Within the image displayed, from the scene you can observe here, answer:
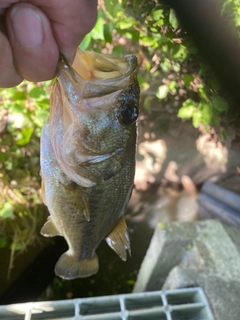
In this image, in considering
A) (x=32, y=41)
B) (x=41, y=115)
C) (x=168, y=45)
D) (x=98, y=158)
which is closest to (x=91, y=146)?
(x=98, y=158)

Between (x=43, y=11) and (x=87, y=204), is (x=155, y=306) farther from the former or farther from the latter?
(x=43, y=11)

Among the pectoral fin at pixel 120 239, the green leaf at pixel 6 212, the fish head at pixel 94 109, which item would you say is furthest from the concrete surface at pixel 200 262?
the fish head at pixel 94 109

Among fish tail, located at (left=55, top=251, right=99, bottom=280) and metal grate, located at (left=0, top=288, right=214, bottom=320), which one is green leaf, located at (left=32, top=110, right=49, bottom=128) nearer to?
fish tail, located at (left=55, top=251, right=99, bottom=280)

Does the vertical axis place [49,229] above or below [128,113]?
below

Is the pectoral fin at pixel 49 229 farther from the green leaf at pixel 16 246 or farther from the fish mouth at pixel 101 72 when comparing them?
the green leaf at pixel 16 246

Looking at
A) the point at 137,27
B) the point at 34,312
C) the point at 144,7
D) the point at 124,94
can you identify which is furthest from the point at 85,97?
the point at 34,312

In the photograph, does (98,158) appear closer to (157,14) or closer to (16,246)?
(157,14)
